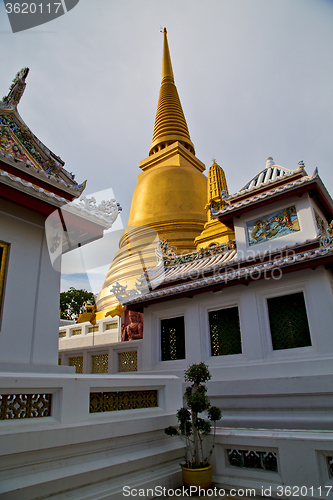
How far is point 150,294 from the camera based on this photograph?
32.2 feet

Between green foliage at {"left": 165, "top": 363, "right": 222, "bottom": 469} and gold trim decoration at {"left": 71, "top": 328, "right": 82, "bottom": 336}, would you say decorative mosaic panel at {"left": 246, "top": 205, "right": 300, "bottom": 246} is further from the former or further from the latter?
gold trim decoration at {"left": 71, "top": 328, "right": 82, "bottom": 336}

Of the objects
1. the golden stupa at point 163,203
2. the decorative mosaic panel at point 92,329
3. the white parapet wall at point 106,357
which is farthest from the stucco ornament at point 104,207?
the golden stupa at point 163,203

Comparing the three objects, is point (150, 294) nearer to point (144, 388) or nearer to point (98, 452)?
point (144, 388)

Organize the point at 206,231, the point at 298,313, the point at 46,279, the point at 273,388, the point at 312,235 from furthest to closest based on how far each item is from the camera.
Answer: the point at 206,231
the point at 312,235
the point at 298,313
the point at 273,388
the point at 46,279

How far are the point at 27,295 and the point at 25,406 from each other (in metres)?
2.47

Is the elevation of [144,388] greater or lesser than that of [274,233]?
lesser

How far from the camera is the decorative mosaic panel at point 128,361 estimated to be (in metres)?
10.3

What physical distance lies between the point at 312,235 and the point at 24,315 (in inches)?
269

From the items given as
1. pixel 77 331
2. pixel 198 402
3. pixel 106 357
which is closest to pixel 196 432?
pixel 198 402

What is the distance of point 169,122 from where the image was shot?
2739 cm

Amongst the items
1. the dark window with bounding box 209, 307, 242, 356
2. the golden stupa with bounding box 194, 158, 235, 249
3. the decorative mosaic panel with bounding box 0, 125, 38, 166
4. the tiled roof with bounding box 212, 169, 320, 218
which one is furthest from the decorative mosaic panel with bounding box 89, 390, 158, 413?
the golden stupa with bounding box 194, 158, 235, 249

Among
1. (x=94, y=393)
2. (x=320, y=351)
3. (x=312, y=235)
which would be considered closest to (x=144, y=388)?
(x=94, y=393)

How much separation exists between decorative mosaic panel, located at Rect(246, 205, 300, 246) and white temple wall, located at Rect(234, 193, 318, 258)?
0.29 feet

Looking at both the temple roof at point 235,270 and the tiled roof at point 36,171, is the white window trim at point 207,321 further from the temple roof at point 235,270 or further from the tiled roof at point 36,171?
the tiled roof at point 36,171
